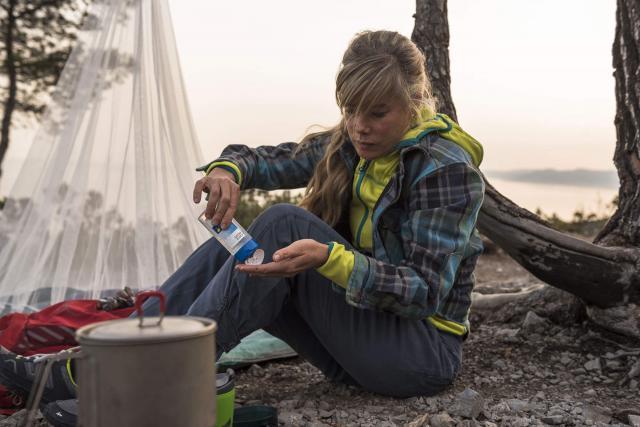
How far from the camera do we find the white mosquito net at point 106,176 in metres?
3.32

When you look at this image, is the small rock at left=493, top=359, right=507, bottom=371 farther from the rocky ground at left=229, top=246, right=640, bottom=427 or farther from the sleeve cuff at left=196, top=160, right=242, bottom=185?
the sleeve cuff at left=196, top=160, right=242, bottom=185

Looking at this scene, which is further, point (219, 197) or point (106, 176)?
point (106, 176)

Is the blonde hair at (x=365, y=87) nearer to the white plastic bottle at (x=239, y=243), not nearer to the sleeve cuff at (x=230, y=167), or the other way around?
the sleeve cuff at (x=230, y=167)

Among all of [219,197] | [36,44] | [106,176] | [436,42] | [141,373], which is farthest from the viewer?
[36,44]

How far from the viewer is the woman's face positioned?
6.55ft

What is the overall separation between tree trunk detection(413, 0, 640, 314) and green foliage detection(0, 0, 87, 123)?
2812 millimetres

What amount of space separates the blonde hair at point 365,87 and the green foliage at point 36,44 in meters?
2.85

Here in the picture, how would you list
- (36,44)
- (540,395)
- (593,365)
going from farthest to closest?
(36,44), (593,365), (540,395)

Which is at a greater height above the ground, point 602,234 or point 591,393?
point 602,234

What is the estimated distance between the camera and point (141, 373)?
126 cm

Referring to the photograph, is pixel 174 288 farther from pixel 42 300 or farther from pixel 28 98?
pixel 28 98

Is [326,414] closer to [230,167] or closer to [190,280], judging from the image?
[190,280]

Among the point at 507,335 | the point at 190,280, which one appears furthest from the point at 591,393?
the point at 190,280

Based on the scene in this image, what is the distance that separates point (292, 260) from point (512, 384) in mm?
1175
